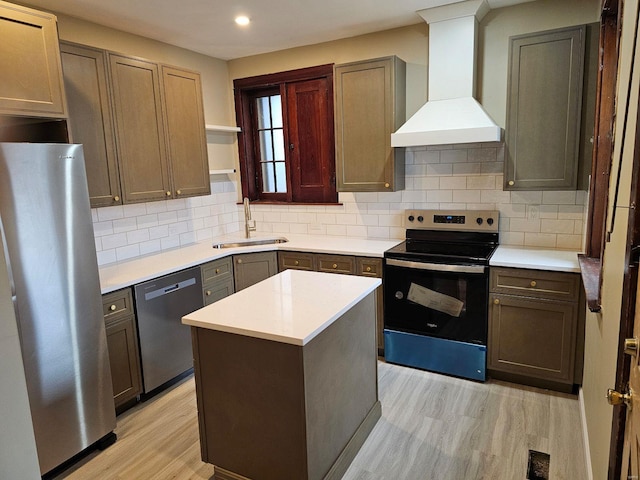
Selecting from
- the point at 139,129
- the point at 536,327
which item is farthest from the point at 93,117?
the point at 536,327

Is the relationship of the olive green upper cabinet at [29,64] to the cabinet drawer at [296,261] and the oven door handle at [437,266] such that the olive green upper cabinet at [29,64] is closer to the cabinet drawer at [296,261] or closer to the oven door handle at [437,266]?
the cabinet drawer at [296,261]

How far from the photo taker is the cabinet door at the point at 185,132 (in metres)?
3.33

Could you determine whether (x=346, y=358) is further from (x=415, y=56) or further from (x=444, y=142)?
(x=415, y=56)

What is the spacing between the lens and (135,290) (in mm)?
2752

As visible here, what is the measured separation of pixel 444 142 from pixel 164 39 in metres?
2.48

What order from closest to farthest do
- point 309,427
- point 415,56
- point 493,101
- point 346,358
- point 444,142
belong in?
1. point 309,427
2. point 346,358
3. point 444,142
4. point 493,101
5. point 415,56

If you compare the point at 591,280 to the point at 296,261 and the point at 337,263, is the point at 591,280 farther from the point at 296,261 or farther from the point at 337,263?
the point at 296,261

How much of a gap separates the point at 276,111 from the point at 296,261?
64.1 inches

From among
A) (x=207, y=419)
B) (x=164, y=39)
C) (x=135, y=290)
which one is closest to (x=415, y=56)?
(x=164, y=39)

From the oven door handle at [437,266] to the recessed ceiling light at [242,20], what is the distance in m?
2.10

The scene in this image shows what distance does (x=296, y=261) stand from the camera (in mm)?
3639

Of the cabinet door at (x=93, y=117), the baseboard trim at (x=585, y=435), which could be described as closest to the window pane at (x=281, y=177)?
the cabinet door at (x=93, y=117)

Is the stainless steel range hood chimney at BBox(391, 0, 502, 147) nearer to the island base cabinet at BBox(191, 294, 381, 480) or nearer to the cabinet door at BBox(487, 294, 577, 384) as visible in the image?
the cabinet door at BBox(487, 294, 577, 384)

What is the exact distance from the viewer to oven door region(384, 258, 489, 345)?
9.64ft
